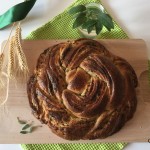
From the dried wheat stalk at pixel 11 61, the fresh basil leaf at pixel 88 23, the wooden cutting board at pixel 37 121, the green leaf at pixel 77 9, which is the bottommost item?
the wooden cutting board at pixel 37 121

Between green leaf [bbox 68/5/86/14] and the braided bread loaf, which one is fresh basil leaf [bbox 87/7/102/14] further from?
the braided bread loaf

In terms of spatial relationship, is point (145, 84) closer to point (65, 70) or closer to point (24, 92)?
point (65, 70)

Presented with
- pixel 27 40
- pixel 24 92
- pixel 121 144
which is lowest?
pixel 121 144

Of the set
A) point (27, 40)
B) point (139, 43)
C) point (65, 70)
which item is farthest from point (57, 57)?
point (139, 43)

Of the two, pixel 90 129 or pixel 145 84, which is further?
pixel 145 84

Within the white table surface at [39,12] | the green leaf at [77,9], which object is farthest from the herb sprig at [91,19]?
the white table surface at [39,12]

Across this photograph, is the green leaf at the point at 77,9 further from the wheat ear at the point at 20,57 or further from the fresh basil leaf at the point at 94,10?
the wheat ear at the point at 20,57
